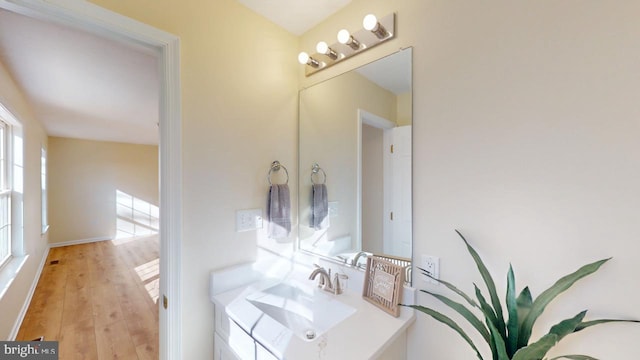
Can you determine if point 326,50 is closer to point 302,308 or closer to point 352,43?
point 352,43

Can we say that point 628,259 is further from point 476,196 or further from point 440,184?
point 440,184

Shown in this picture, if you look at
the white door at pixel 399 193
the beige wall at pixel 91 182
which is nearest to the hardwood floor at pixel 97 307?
the beige wall at pixel 91 182

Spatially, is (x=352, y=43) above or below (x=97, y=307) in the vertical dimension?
above

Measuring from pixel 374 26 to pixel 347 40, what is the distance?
6.5 inches

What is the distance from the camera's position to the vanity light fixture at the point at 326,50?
140cm

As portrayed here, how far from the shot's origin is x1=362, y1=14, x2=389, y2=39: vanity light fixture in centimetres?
115

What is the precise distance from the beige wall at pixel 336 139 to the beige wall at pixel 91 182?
6368 millimetres

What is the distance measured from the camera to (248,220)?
1424mm

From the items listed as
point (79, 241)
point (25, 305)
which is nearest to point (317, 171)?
point (25, 305)

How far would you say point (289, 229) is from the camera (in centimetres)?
159

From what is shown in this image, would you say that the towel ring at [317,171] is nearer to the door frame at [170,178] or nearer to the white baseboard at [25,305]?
the door frame at [170,178]

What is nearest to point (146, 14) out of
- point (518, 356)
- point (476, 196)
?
point (476, 196)

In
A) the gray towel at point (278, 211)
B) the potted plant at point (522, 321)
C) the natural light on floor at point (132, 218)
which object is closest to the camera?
the potted plant at point (522, 321)

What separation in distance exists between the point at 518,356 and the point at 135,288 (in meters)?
4.15
